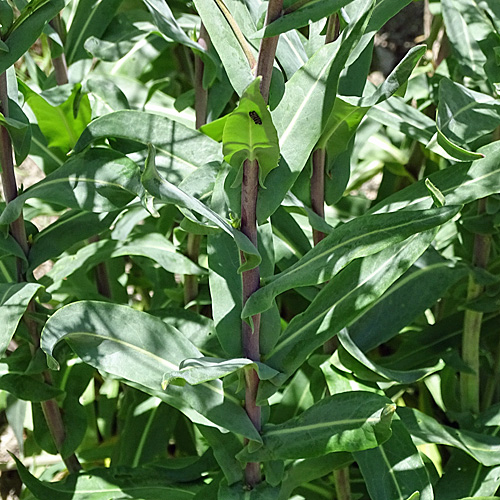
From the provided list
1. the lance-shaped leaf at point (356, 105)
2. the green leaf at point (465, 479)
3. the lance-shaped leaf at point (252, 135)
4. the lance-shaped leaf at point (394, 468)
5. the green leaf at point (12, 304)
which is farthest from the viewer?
the green leaf at point (465, 479)

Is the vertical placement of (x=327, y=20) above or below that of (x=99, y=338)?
above

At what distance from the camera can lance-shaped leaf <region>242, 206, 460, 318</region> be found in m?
0.65

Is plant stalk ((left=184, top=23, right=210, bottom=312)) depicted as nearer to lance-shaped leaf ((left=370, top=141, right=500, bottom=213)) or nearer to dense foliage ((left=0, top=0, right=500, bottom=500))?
dense foliage ((left=0, top=0, right=500, bottom=500))

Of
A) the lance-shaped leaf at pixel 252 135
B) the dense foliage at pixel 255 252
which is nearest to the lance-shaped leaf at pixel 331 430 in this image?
the dense foliage at pixel 255 252

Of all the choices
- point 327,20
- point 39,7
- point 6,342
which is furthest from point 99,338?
point 327,20

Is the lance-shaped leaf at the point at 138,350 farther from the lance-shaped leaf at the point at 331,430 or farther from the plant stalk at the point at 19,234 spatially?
the plant stalk at the point at 19,234

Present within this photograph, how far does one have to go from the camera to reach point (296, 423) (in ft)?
2.71

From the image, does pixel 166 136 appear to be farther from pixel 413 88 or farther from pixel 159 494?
pixel 413 88

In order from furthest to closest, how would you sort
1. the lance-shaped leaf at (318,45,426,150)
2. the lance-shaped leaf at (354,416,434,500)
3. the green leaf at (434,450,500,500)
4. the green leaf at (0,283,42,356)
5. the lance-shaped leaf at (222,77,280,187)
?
the green leaf at (434,450,500,500)
the lance-shaped leaf at (354,416,434,500)
the green leaf at (0,283,42,356)
the lance-shaped leaf at (318,45,426,150)
the lance-shaped leaf at (222,77,280,187)

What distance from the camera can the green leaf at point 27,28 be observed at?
2.57 feet

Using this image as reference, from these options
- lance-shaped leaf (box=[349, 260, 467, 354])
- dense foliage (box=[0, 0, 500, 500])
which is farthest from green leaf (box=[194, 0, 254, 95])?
lance-shaped leaf (box=[349, 260, 467, 354])

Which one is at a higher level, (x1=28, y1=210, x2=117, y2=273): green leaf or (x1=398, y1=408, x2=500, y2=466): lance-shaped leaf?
(x1=28, y1=210, x2=117, y2=273): green leaf

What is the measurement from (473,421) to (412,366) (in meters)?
0.12

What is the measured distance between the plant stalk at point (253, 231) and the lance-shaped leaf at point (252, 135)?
15 mm
